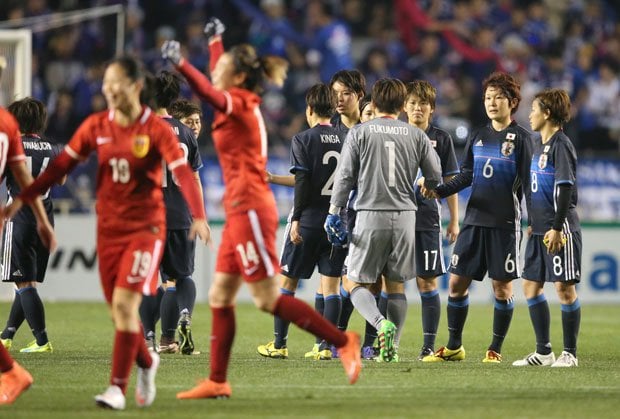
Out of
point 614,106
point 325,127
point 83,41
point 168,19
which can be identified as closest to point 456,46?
point 614,106

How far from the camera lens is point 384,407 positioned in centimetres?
718

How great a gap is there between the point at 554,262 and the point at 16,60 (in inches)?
359

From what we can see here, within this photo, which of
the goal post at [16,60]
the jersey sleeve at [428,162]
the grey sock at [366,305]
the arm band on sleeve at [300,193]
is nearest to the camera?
the grey sock at [366,305]

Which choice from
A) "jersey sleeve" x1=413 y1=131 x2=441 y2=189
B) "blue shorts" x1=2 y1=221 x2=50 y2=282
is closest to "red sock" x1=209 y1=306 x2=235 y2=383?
"jersey sleeve" x1=413 y1=131 x2=441 y2=189

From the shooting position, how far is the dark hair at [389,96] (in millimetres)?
9336

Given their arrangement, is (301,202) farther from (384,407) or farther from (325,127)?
(384,407)

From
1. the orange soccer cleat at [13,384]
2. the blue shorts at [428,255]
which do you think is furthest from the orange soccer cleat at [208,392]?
the blue shorts at [428,255]

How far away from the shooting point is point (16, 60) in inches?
635

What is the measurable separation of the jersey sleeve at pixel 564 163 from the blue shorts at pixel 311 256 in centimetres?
199

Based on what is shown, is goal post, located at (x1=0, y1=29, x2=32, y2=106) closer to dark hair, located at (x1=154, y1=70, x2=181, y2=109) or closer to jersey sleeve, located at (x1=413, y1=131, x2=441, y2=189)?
dark hair, located at (x1=154, y1=70, x2=181, y2=109)

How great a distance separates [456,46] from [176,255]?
13.4m

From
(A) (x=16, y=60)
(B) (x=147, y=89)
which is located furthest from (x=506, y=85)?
(A) (x=16, y=60)

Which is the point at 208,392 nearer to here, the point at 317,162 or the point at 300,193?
the point at 300,193

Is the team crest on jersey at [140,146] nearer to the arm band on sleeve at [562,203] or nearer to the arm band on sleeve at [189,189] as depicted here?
the arm band on sleeve at [189,189]
